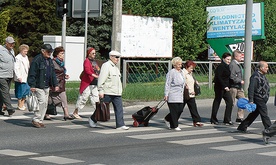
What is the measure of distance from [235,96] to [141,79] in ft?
30.8

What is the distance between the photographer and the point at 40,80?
50.9 feet

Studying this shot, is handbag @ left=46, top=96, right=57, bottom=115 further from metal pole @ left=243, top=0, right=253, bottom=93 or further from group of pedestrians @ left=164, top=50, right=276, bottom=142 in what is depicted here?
metal pole @ left=243, top=0, right=253, bottom=93

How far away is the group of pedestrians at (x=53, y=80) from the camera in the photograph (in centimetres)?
1548

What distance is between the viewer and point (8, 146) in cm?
1269

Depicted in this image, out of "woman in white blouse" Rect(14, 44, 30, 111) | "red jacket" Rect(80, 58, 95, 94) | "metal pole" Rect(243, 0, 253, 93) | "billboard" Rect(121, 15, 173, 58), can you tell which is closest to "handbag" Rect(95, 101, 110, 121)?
"red jacket" Rect(80, 58, 95, 94)

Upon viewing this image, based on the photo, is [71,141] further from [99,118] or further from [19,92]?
[19,92]

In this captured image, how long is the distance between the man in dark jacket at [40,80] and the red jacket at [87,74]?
4.50 feet

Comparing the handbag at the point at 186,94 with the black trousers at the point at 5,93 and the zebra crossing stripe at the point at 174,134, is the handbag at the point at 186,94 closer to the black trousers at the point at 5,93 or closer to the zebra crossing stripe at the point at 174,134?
the zebra crossing stripe at the point at 174,134

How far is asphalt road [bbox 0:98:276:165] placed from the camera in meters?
11.3

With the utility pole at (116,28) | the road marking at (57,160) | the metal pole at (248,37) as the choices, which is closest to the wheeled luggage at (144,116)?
the road marking at (57,160)

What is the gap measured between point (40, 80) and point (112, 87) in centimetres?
152

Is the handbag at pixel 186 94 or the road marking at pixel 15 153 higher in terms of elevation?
the handbag at pixel 186 94

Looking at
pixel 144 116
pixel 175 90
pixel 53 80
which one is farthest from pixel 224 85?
pixel 53 80

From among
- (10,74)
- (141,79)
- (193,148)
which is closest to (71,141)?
(193,148)
